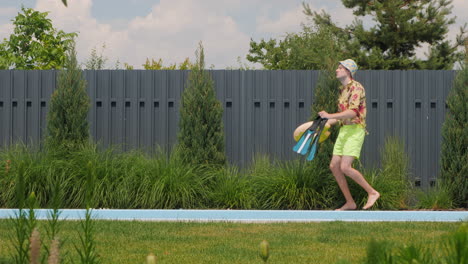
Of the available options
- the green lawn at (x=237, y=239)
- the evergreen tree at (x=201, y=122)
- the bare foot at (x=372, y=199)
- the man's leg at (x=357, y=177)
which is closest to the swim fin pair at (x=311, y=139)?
the man's leg at (x=357, y=177)

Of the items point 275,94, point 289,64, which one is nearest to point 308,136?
point 275,94

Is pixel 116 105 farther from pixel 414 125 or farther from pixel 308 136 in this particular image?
pixel 414 125

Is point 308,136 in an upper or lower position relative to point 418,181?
upper

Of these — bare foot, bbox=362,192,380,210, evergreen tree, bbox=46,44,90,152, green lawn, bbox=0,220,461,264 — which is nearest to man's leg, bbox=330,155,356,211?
bare foot, bbox=362,192,380,210

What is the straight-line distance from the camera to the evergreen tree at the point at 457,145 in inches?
397

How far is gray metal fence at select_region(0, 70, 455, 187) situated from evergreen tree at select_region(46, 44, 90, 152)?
0.74 metres

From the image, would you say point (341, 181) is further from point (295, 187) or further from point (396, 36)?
point (396, 36)

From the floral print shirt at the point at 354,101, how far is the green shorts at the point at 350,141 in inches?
3.3

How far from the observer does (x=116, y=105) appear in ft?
36.7

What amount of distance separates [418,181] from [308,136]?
2.87 m

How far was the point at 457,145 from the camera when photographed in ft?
33.2

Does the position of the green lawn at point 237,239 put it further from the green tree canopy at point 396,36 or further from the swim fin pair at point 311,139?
the green tree canopy at point 396,36

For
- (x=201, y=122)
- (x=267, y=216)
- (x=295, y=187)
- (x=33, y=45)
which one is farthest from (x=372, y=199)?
(x=33, y=45)

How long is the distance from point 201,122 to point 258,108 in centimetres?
135
